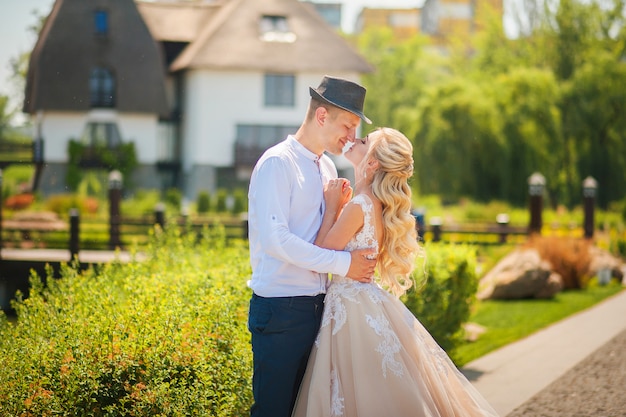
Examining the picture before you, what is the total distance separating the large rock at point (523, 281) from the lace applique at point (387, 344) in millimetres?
10882

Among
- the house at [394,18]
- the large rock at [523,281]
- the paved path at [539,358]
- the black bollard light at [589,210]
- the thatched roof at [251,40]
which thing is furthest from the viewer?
the house at [394,18]

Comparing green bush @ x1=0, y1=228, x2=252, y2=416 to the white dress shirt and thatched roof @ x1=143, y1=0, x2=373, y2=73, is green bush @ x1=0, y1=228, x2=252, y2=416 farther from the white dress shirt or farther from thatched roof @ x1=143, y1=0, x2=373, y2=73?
thatched roof @ x1=143, y1=0, x2=373, y2=73

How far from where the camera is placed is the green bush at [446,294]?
8.35m

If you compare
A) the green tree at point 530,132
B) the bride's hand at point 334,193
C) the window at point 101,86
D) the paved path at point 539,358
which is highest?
the window at point 101,86

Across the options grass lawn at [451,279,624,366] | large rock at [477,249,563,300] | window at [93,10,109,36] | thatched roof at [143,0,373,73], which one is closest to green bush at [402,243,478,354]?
grass lawn at [451,279,624,366]

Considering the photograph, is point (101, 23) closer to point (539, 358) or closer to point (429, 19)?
point (539, 358)

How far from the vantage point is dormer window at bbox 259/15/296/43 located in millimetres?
40938

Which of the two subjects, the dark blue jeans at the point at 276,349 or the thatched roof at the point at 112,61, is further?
the thatched roof at the point at 112,61

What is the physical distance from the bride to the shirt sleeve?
0.21m

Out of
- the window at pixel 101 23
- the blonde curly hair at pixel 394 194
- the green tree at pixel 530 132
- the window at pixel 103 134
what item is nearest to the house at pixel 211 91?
the window at pixel 103 134

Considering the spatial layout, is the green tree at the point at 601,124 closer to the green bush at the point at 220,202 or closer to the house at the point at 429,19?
the green bush at the point at 220,202

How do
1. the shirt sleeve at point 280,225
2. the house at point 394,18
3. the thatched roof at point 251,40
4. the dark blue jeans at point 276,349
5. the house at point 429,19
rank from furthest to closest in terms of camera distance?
the house at point 394,18 → the house at point 429,19 → the thatched roof at point 251,40 → the dark blue jeans at point 276,349 → the shirt sleeve at point 280,225

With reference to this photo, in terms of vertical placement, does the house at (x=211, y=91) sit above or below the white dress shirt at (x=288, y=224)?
above

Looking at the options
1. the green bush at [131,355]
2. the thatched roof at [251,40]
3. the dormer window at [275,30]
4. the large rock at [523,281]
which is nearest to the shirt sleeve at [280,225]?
the green bush at [131,355]
